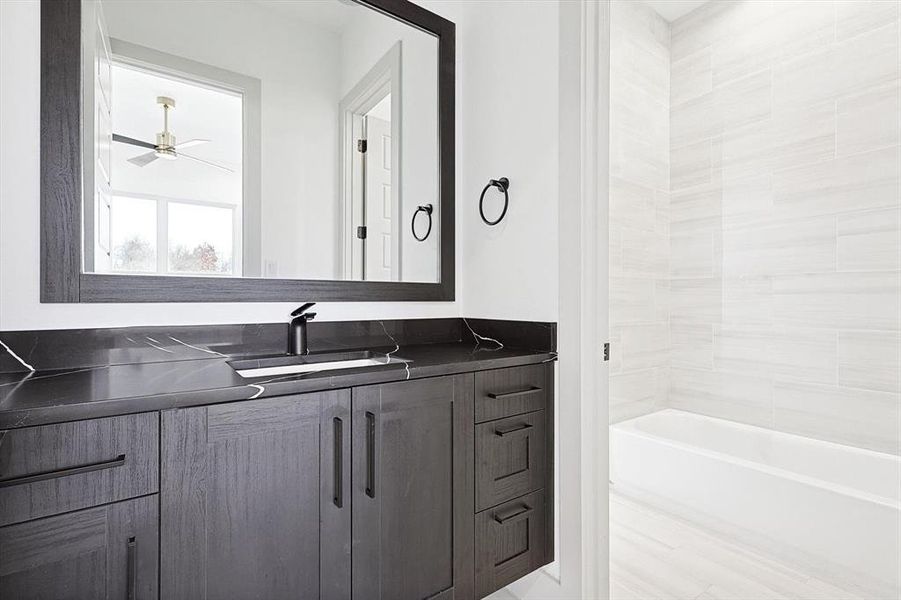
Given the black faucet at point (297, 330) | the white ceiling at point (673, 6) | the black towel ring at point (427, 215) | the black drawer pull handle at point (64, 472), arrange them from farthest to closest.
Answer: the white ceiling at point (673, 6)
the black towel ring at point (427, 215)
the black faucet at point (297, 330)
the black drawer pull handle at point (64, 472)

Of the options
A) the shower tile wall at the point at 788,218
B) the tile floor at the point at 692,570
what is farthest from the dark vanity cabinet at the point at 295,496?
the shower tile wall at the point at 788,218

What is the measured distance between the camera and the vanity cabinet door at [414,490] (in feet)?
4.00

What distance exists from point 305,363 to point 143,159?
2.48ft

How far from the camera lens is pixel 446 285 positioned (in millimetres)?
1978

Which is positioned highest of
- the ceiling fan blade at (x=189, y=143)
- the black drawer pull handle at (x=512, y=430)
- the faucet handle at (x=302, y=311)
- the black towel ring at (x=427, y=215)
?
the ceiling fan blade at (x=189, y=143)

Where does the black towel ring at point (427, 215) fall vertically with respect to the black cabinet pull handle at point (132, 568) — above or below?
above

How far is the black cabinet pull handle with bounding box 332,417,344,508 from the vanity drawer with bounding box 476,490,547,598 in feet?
1.60

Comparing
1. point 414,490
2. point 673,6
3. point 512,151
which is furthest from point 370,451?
point 673,6

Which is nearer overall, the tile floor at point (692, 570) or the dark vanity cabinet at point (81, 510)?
the dark vanity cabinet at point (81, 510)

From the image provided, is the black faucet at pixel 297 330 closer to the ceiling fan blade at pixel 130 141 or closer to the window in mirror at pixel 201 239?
the window in mirror at pixel 201 239

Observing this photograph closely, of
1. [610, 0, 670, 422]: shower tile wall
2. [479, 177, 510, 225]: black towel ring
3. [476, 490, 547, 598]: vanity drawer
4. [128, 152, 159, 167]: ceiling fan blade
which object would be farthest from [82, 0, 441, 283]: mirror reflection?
[610, 0, 670, 422]: shower tile wall

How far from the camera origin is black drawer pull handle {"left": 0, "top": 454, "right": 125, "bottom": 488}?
81cm

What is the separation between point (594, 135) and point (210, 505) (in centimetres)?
149

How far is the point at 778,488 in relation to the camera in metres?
1.99
